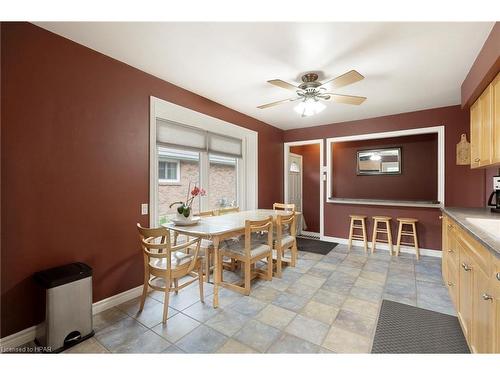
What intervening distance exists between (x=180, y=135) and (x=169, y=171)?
0.51 meters

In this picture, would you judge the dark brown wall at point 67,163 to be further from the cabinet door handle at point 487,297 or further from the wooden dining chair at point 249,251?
the cabinet door handle at point 487,297

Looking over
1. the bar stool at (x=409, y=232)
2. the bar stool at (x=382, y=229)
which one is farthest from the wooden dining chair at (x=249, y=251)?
the bar stool at (x=409, y=232)

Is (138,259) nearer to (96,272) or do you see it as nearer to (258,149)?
(96,272)

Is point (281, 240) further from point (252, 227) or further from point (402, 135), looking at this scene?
point (402, 135)

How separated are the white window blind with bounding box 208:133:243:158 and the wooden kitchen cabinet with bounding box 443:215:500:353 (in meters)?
3.05

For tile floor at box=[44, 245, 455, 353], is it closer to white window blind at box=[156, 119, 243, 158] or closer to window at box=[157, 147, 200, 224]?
window at box=[157, 147, 200, 224]

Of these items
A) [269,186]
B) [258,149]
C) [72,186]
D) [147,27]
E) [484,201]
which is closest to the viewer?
[147,27]

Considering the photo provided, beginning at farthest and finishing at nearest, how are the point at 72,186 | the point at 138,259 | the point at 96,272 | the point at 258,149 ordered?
the point at 258,149 < the point at 138,259 < the point at 96,272 < the point at 72,186

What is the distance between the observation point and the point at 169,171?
3004mm

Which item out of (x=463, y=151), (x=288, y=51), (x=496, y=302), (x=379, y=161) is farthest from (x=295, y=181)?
(x=496, y=302)

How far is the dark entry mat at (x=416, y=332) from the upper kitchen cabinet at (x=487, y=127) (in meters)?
1.50
